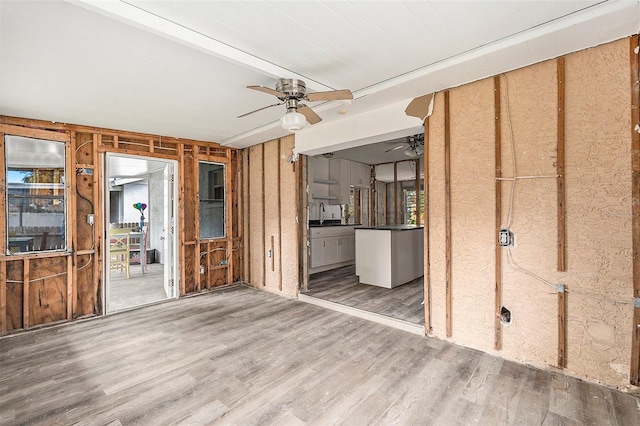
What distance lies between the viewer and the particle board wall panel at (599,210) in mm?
2154

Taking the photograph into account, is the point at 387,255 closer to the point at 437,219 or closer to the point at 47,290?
the point at 437,219

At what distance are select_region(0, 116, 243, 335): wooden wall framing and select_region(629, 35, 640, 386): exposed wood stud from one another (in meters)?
5.17

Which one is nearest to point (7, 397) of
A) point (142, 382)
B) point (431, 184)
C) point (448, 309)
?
point (142, 382)

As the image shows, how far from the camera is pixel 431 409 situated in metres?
2.03

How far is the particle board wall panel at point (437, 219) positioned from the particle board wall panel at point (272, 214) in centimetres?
259

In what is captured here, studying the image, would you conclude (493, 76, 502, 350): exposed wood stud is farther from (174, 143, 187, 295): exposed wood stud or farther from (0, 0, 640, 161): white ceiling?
(174, 143, 187, 295): exposed wood stud

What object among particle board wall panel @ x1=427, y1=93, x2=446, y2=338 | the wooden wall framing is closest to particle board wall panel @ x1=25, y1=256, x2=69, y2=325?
the wooden wall framing

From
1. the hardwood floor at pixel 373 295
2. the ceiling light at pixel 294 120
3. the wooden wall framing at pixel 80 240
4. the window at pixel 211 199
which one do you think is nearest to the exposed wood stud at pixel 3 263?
the wooden wall framing at pixel 80 240

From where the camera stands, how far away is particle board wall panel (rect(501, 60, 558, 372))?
2439 millimetres

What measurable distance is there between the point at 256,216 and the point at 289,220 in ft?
2.89

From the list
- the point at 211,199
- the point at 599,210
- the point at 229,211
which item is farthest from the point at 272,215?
the point at 599,210

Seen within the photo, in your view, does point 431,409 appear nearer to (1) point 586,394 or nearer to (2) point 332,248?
(1) point 586,394

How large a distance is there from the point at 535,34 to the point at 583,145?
3.07 ft

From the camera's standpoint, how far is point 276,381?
2.39m
